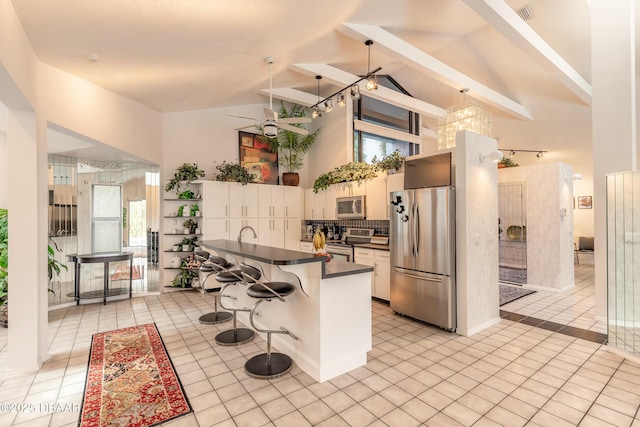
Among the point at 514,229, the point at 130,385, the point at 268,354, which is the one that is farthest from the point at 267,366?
the point at 514,229

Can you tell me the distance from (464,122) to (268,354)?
12.3 ft

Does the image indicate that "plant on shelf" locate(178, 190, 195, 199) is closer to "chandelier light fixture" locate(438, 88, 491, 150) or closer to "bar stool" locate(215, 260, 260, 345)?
"bar stool" locate(215, 260, 260, 345)

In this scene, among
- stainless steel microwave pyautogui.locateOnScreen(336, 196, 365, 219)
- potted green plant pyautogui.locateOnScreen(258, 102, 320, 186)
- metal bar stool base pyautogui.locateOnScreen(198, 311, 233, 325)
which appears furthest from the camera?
potted green plant pyautogui.locateOnScreen(258, 102, 320, 186)

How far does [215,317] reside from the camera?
4219 millimetres

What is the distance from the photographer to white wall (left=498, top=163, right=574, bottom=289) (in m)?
5.62

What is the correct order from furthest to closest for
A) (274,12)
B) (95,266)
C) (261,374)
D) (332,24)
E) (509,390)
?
(95,266) < (332,24) < (274,12) < (261,374) < (509,390)

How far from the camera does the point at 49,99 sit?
122 inches

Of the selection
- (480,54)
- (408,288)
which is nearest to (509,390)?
(408,288)

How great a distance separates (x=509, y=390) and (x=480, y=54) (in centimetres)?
589

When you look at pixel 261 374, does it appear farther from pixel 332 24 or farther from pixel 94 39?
pixel 332 24

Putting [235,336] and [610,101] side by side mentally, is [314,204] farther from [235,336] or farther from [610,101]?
[610,101]

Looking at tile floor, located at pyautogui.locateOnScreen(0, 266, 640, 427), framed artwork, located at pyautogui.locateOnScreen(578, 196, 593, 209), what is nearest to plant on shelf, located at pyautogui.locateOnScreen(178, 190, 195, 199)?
tile floor, located at pyautogui.locateOnScreen(0, 266, 640, 427)

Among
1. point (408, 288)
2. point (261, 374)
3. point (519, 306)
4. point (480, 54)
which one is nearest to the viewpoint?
point (261, 374)

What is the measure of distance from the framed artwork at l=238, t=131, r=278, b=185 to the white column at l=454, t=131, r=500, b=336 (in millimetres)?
4306
